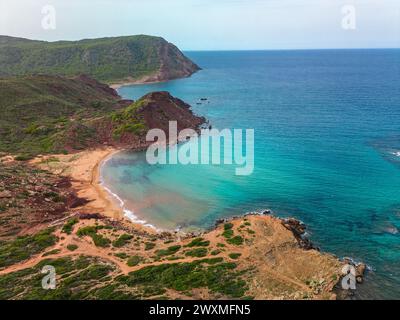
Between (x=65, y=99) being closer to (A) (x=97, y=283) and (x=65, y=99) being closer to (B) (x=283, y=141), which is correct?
(B) (x=283, y=141)

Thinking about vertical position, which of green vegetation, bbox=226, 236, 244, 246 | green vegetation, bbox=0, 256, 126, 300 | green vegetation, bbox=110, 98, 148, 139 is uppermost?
green vegetation, bbox=110, 98, 148, 139

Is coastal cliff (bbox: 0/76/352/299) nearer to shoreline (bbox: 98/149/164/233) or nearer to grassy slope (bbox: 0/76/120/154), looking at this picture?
shoreline (bbox: 98/149/164/233)

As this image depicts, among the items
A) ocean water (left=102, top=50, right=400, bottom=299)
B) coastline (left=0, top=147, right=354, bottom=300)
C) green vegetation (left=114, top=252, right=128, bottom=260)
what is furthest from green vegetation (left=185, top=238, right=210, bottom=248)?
green vegetation (left=114, top=252, right=128, bottom=260)

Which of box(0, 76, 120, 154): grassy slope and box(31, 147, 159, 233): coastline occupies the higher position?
box(0, 76, 120, 154): grassy slope

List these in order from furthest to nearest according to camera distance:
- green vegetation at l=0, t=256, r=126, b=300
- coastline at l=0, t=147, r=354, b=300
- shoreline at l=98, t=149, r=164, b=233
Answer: shoreline at l=98, t=149, r=164, b=233 < coastline at l=0, t=147, r=354, b=300 < green vegetation at l=0, t=256, r=126, b=300

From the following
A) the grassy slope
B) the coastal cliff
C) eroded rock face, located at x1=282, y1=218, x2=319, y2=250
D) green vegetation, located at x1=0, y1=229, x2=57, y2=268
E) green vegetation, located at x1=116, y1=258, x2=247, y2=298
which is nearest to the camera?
green vegetation, located at x1=116, y1=258, x2=247, y2=298

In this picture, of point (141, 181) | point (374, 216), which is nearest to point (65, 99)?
point (141, 181)

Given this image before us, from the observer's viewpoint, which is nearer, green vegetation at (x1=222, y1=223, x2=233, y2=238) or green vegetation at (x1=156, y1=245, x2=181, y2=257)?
green vegetation at (x1=156, y1=245, x2=181, y2=257)
